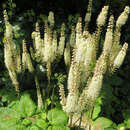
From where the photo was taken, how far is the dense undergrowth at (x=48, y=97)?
2.07 m

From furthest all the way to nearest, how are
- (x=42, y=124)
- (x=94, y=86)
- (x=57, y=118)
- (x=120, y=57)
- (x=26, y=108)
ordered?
1. (x=26, y=108)
2. (x=57, y=118)
3. (x=42, y=124)
4. (x=120, y=57)
5. (x=94, y=86)

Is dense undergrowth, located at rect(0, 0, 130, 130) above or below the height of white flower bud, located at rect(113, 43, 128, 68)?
below

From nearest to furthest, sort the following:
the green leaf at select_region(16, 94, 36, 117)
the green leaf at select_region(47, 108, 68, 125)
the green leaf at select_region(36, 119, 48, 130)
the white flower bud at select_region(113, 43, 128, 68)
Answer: the white flower bud at select_region(113, 43, 128, 68)
the green leaf at select_region(36, 119, 48, 130)
the green leaf at select_region(47, 108, 68, 125)
the green leaf at select_region(16, 94, 36, 117)

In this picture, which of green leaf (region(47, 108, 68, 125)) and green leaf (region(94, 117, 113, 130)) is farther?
green leaf (region(94, 117, 113, 130))

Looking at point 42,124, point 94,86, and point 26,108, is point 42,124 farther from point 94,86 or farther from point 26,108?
point 94,86

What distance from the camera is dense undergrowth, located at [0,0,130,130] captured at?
2072 mm

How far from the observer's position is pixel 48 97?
2652 mm

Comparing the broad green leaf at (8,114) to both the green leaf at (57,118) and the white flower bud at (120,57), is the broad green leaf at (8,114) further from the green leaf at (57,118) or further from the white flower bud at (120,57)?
the white flower bud at (120,57)

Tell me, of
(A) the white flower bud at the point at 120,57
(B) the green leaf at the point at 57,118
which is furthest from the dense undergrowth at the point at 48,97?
(A) the white flower bud at the point at 120,57

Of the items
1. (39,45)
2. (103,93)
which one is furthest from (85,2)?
(39,45)

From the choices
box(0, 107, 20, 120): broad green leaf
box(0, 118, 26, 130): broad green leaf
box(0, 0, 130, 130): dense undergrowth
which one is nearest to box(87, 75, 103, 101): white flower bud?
box(0, 0, 130, 130): dense undergrowth

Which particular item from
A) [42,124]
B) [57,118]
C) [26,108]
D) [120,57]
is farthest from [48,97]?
[120,57]

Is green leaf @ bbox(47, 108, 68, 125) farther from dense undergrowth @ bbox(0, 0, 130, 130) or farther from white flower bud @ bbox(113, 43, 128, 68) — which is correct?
white flower bud @ bbox(113, 43, 128, 68)

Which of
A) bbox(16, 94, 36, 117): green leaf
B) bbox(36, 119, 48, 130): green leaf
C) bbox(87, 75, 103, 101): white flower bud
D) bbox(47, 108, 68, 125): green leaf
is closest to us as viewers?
bbox(87, 75, 103, 101): white flower bud
